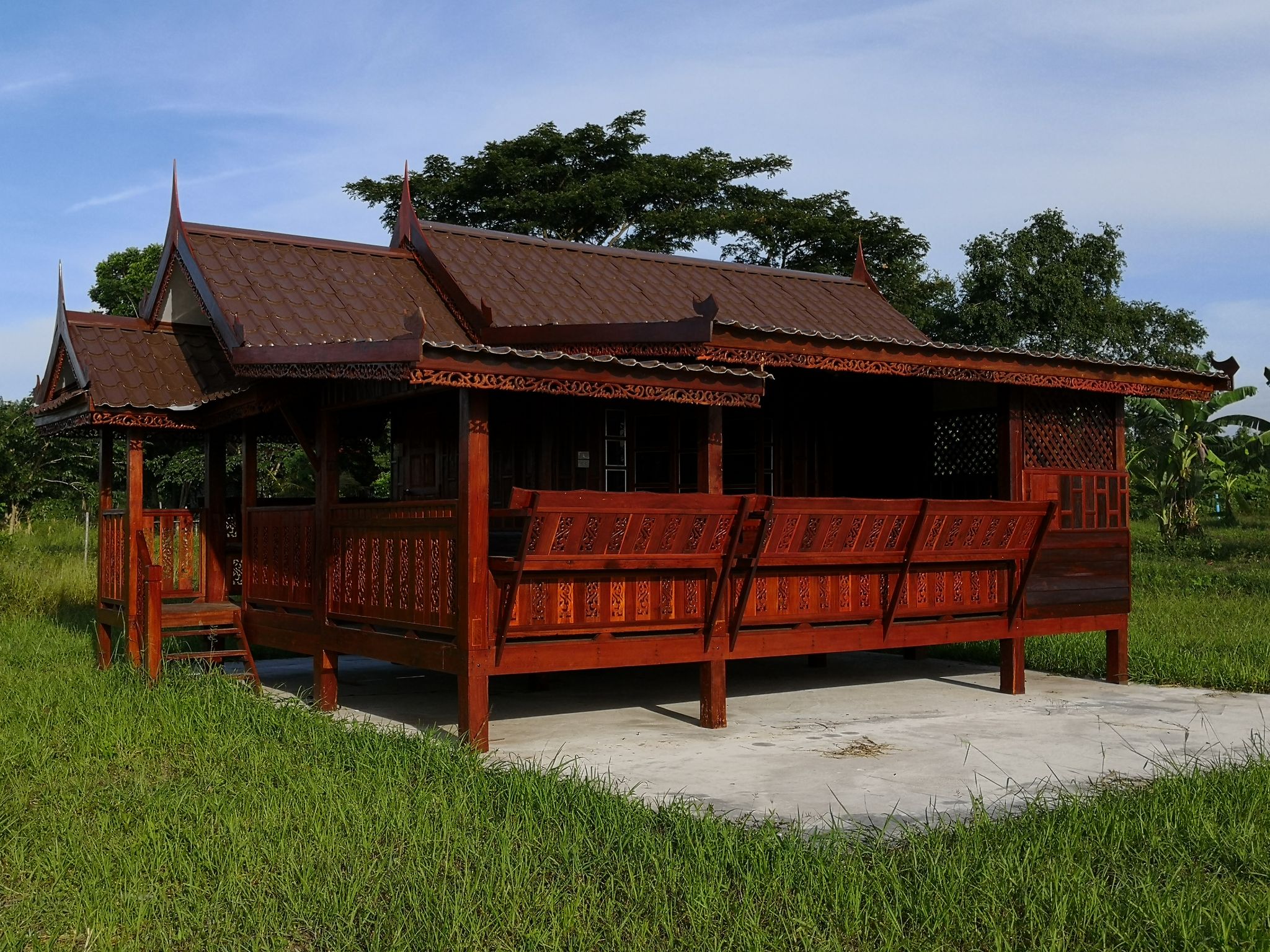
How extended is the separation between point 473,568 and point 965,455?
5.84 m

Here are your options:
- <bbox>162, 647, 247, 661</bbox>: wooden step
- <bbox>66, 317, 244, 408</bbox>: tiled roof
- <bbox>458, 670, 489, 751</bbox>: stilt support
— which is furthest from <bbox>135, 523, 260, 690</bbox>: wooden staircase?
<bbox>458, 670, 489, 751</bbox>: stilt support

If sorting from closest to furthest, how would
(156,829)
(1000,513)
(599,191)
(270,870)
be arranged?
(270,870) → (156,829) → (1000,513) → (599,191)

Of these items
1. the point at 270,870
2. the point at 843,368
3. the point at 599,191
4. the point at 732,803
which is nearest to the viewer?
the point at 270,870

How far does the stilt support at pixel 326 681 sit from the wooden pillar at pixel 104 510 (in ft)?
7.83

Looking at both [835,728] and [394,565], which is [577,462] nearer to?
[394,565]

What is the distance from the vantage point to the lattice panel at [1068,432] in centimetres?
1094

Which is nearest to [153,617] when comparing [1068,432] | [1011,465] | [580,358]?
[580,358]

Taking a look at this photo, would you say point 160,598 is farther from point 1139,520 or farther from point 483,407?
point 1139,520

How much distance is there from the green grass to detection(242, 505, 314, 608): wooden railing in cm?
677

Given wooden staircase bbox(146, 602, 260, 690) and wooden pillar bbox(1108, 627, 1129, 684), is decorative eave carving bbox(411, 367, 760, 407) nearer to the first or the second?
wooden staircase bbox(146, 602, 260, 690)

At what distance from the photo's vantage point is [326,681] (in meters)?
9.59

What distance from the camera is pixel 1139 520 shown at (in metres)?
32.7

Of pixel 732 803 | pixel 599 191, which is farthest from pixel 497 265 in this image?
pixel 599 191

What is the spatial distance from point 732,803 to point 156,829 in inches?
107
